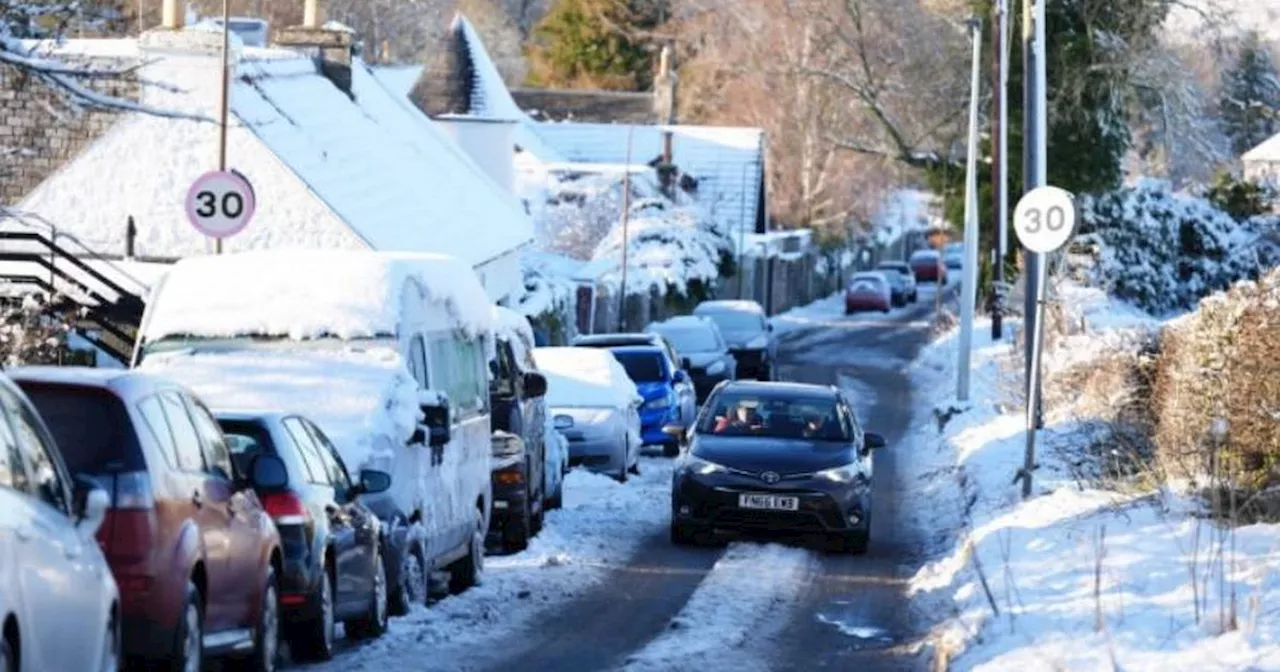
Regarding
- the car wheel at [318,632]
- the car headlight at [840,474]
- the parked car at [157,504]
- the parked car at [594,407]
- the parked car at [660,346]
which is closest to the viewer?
the parked car at [157,504]

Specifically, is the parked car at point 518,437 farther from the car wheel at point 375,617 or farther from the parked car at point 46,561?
the parked car at point 46,561

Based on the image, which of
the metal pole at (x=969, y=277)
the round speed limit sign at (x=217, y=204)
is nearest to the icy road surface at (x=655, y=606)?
the round speed limit sign at (x=217, y=204)

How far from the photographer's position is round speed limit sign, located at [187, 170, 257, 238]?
81.2 ft

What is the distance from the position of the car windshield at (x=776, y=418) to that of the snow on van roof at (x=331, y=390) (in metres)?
6.97

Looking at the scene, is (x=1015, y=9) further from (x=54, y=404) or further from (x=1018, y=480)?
(x=54, y=404)

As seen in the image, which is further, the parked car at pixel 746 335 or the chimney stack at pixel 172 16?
the parked car at pixel 746 335

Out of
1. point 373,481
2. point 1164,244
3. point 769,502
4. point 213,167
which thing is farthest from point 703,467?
point 1164,244

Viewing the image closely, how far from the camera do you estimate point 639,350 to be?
112ft

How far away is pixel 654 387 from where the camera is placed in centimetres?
3347

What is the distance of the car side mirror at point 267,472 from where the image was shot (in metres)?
12.7

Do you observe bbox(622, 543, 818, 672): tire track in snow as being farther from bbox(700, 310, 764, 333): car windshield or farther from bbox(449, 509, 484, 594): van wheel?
bbox(700, 310, 764, 333): car windshield

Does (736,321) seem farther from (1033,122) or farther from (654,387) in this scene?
(1033,122)

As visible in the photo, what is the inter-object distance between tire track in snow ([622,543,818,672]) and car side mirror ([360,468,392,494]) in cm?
185

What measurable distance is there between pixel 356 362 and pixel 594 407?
12221 mm
